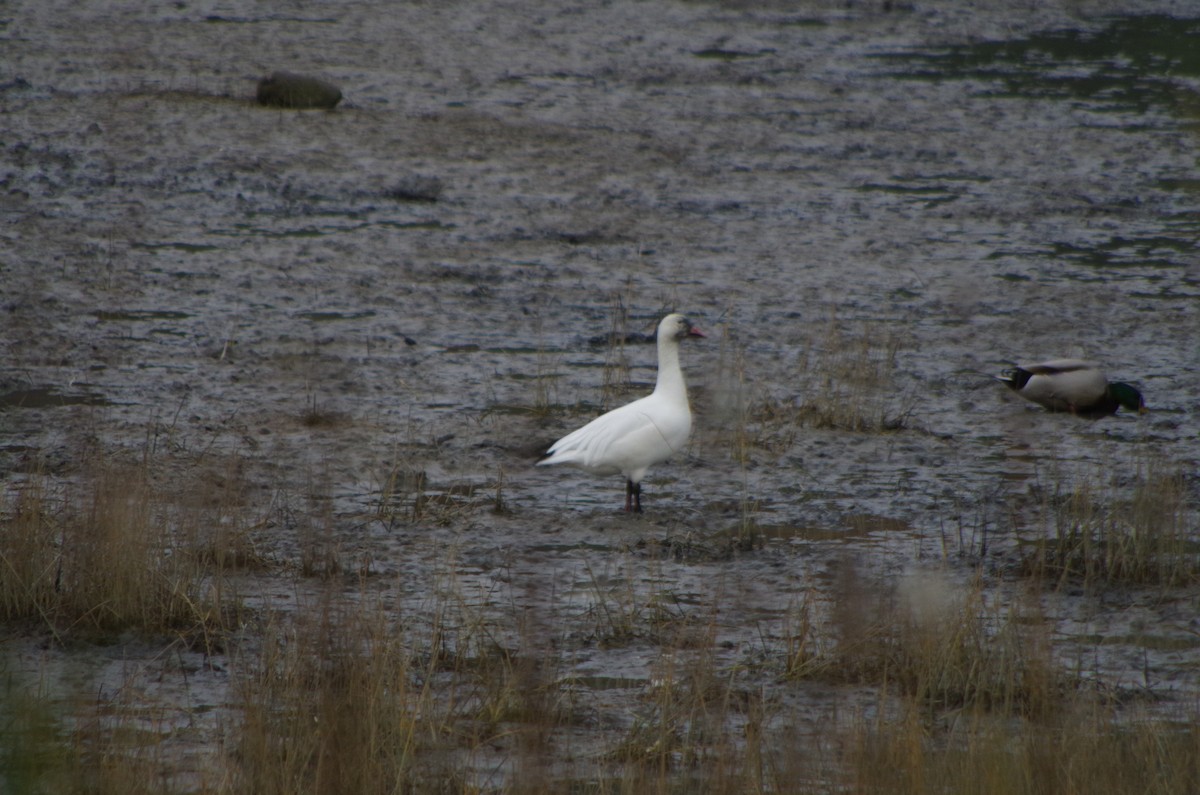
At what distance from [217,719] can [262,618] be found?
874 millimetres

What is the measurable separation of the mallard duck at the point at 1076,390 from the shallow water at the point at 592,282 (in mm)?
142

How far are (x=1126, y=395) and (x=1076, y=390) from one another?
11.8 inches

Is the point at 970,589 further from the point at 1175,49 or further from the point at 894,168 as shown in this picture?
the point at 1175,49

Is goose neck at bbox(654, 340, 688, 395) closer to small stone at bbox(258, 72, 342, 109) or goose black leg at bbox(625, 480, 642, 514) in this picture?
goose black leg at bbox(625, 480, 642, 514)

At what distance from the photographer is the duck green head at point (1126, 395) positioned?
9148 mm

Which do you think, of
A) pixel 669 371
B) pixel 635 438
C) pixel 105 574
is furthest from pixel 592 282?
pixel 105 574

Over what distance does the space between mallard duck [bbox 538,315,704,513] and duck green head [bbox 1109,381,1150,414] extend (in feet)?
9.70

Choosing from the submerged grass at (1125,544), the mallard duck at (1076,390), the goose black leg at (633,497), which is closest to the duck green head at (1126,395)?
the mallard duck at (1076,390)

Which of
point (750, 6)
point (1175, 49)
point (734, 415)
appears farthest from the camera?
point (750, 6)

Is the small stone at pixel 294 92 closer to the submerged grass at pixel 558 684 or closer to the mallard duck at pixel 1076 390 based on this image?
the mallard duck at pixel 1076 390

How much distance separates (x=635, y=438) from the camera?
7.46 metres

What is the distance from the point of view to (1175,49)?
2302 centimetres

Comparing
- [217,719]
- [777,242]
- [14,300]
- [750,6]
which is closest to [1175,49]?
[750,6]

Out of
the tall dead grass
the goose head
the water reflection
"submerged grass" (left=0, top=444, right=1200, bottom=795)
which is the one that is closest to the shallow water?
the water reflection
